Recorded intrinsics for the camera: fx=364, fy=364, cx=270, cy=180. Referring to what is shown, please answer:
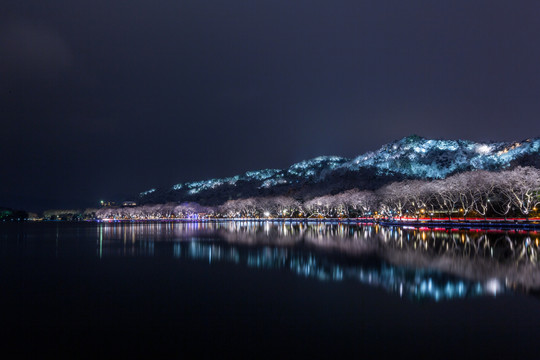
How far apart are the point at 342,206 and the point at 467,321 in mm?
97547

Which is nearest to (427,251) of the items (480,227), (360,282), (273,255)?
(273,255)

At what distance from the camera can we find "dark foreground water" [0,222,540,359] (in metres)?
8.99

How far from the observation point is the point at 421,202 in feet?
280

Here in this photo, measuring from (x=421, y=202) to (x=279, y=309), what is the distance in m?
81.0

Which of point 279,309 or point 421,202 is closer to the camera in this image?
point 279,309

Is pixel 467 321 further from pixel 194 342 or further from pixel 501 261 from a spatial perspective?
pixel 501 261

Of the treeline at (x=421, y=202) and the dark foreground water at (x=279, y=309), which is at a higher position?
the treeline at (x=421, y=202)

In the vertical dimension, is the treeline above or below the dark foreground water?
above

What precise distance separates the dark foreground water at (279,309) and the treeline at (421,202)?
42.4 m

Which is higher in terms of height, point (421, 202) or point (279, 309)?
point (421, 202)

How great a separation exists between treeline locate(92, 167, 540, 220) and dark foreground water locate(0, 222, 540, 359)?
42432mm

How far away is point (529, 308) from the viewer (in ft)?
39.1

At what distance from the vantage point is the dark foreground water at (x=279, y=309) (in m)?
8.99

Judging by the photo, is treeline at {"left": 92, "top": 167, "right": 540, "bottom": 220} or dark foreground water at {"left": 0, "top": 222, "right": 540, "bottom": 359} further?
treeline at {"left": 92, "top": 167, "right": 540, "bottom": 220}
